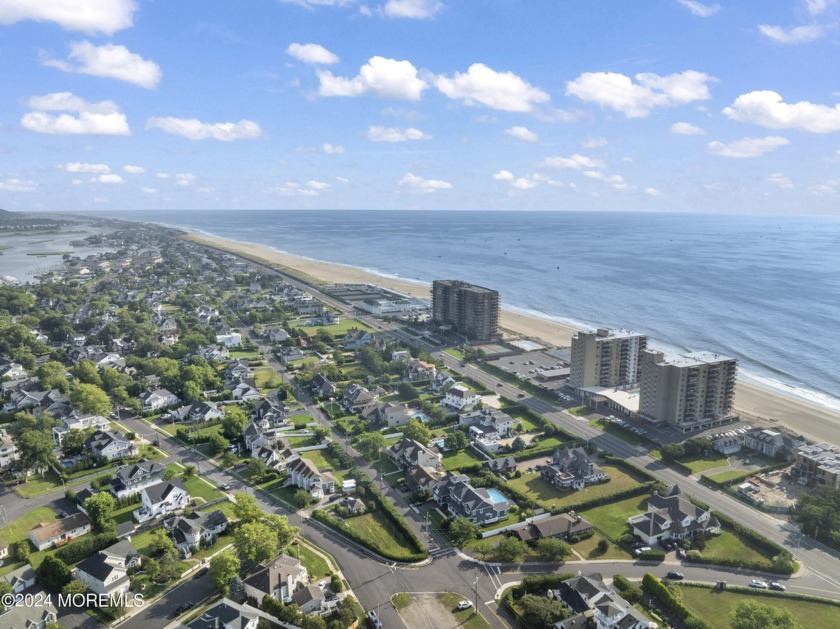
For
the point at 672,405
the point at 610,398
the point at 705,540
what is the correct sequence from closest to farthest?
the point at 705,540, the point at 672,405, the point at 610,398

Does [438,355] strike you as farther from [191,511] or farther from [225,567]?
[225,567]

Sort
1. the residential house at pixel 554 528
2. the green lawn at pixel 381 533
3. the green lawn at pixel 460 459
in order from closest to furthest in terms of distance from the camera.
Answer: the green lawn at pixel 381 533, the residential house at pixel 554 528, the green lawn at pixel 460 459

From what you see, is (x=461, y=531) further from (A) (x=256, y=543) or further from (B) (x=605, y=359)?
(B) (x=605, y=359)

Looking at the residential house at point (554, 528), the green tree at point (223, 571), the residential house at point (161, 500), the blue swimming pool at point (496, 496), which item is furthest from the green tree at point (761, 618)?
the residential house at point (161, 500)

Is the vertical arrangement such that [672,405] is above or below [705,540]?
above

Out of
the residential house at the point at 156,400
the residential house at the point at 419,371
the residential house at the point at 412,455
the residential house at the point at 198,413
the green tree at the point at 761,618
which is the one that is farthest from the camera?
the residential house at the point at 419,371

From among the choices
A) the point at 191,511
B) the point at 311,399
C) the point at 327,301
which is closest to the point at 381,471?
the point at 191,511

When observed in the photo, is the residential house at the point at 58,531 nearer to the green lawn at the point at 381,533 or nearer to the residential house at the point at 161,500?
the residential house at the point at 161,500
